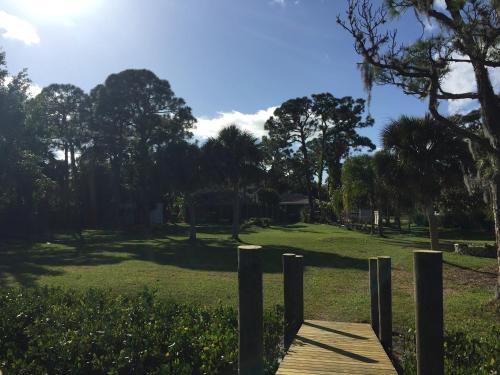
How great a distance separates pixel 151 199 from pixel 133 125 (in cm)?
947

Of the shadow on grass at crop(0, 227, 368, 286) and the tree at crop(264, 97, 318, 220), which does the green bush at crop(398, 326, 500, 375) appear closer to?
the shadow on grass at crop(0, 227, 368, 286)

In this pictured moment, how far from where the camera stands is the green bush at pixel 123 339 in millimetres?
4867

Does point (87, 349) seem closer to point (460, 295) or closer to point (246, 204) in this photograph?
point (460, 295)

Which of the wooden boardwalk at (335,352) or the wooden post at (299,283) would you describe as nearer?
the wooden boardwalk at (335,352)

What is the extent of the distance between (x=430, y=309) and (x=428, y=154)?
14.7 meters

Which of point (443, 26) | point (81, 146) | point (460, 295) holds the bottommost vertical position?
point (460, 295)

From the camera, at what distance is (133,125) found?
141ft

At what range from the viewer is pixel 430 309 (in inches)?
128

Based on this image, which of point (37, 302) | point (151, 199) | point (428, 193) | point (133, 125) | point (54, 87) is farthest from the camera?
point (54, 87)

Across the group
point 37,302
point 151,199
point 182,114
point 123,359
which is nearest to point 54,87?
point 182,114

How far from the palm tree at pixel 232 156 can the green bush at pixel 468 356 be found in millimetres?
22203

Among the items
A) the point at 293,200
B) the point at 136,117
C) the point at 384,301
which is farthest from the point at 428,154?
the point at 293,200

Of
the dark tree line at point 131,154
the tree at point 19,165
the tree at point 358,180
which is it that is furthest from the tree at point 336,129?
the tree at point 19,165

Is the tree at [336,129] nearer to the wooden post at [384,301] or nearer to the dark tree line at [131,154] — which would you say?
the dark tree line at [131,154]
